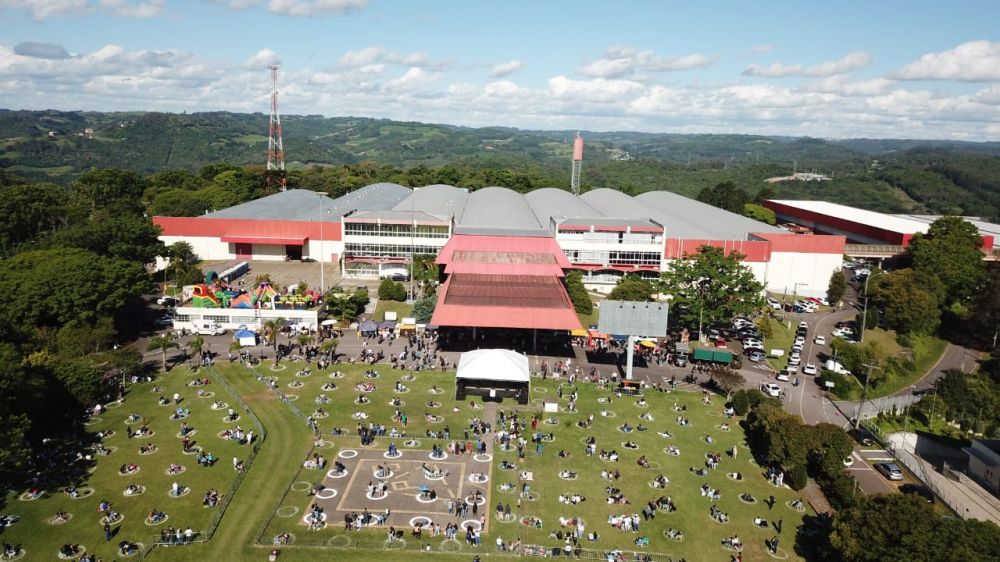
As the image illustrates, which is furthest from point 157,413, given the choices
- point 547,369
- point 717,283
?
point 717,283

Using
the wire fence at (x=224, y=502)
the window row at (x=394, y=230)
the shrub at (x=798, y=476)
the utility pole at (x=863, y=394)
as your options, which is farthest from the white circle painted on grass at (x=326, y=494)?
the window row at (x=394, y=230)

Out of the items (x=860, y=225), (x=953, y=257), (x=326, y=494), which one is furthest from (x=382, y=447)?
(x=860, y=225)

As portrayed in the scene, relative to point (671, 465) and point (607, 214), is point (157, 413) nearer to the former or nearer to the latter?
point (671, 465)

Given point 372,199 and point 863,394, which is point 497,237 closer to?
point 863,394

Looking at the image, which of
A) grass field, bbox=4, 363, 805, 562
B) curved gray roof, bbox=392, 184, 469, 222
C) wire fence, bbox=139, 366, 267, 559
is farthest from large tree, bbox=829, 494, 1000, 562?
curved gray roof, bbox=392, 184, 469, 222

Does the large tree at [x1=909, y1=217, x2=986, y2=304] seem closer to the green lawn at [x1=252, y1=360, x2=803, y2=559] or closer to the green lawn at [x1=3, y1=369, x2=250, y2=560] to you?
the green lawn at [x1=252, y1=360, x2=803, y2=559]

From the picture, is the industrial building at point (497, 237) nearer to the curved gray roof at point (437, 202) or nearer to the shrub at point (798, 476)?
the curved gray roof at point (437, 202)
